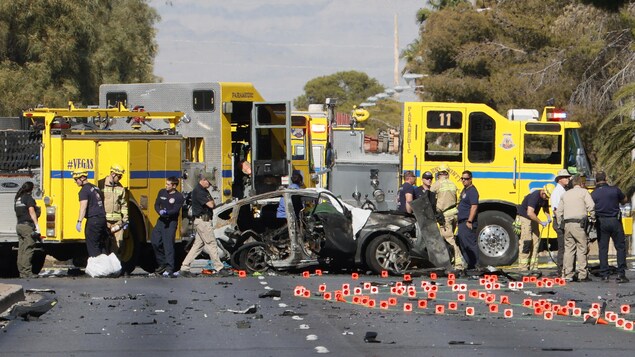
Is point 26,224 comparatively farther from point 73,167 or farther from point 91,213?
point 73,167

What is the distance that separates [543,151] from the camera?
25984mm

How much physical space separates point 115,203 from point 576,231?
291 inches

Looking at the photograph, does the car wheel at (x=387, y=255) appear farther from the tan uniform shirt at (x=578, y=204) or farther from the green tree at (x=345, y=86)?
the green tree at (x=345, y=86)

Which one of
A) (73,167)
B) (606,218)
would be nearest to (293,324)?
(73,167)

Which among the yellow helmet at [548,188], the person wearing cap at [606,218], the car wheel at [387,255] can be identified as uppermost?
the yellow helmet at [548,188]

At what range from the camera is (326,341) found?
13.6 m

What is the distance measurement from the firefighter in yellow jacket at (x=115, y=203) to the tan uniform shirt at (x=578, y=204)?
7.10m

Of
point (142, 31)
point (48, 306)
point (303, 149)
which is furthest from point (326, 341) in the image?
point (142, 31)

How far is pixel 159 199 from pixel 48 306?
18.6 ft

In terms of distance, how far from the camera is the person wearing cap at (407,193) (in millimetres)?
23828

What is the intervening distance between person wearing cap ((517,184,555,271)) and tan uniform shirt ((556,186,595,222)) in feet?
4.34

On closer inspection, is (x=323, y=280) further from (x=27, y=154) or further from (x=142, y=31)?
(x=142, y=31)

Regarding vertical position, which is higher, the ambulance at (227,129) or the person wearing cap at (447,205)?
the ambulance at (227,129)

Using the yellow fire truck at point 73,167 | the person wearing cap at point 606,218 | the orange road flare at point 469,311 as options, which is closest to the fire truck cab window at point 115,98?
the yellow fire truck at point 73,167
